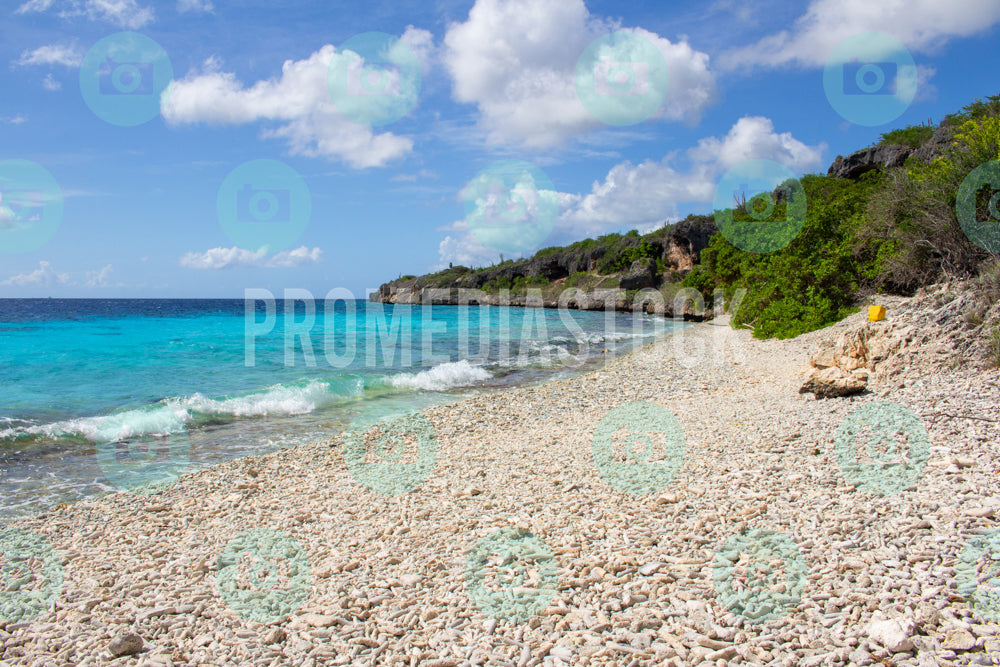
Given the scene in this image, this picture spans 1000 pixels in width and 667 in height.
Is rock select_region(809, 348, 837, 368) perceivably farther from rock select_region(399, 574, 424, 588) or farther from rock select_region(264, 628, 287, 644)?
rock select_region(264, 628, 287, 644)

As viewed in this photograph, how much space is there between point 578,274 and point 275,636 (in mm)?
94084

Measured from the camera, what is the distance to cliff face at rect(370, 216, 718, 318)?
7712cm

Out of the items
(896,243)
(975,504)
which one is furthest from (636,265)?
(975,504)

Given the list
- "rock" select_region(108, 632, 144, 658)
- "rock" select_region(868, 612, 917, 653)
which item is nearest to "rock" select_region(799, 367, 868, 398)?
"rock" select_region(868, 612, 917, 653)

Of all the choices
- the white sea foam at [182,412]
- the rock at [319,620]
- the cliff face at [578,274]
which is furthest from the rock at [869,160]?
the rock at [319,620]

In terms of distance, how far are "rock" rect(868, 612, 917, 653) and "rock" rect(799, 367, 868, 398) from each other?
250 inches

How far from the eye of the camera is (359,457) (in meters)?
9.86

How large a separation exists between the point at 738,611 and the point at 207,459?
9.80m

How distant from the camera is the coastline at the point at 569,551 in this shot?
3.82m

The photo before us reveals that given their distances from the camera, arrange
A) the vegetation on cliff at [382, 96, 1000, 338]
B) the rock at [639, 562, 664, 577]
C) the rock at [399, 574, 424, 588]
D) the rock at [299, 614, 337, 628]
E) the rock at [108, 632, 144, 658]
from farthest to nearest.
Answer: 1. the vegetation on cliff at [382, 96, 1000, 338]
2. the rock at [399, 574, 424, 588]
3. the rock at [639, 562, 664, 577]
4. the rock at [299, 614, 337, 628]
5. the rock at [108, 632, 144, 658]

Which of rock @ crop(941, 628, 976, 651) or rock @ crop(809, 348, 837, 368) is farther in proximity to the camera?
rock @ crop(809, 348, 837, 368)

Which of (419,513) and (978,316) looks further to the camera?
(978,316)

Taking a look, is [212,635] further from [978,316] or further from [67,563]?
[978,316]

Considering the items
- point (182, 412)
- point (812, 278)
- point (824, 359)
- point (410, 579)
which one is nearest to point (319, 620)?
point (410, 579)
